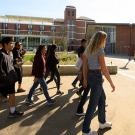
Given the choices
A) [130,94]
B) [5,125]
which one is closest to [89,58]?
[5,125]

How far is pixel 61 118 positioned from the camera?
24.6 feet

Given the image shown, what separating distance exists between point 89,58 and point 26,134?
5.96 ft

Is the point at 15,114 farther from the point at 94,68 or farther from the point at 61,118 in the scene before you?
the point at 94,68

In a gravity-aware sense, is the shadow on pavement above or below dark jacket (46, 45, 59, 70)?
A: below

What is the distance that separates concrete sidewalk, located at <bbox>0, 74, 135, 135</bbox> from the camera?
654cm

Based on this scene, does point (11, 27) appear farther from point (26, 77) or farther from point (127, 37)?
point (26, 77)

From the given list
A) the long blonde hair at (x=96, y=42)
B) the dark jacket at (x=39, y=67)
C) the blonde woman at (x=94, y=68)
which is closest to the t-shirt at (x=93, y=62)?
the blonde woman at (x=94, y=68)

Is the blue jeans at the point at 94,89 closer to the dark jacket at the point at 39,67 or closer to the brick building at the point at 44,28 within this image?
the dark jacket at the point at 39,67

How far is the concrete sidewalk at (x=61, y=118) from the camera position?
6.54 meters

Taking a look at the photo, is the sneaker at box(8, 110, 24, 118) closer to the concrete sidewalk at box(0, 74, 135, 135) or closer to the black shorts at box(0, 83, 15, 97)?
the concrete sidewalk at box(0, 74, 135, 135)

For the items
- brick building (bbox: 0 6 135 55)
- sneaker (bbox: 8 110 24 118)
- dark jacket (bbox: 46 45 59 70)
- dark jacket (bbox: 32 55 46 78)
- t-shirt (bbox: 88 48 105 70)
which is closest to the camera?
t-shirt (bbox: 88 48 105 70)

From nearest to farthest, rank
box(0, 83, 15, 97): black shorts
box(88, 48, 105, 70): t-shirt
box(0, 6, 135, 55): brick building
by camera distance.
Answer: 1. box(88, 48, 105, 70): t-shirt
2. box(0, 83, 15, 97): black shorts
3. box(0, 6, 135, 55): brick building

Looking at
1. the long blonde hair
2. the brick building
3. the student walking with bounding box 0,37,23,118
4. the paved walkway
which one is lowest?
the paved walkway

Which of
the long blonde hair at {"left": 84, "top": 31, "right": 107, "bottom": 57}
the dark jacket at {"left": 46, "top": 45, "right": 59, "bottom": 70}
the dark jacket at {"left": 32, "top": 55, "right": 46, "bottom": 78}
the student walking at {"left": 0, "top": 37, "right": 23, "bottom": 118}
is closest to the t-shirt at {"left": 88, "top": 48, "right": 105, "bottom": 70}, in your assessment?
the long blonde hair at {"left": 84, "top": 31, "right": 107, "bottom": 57}
